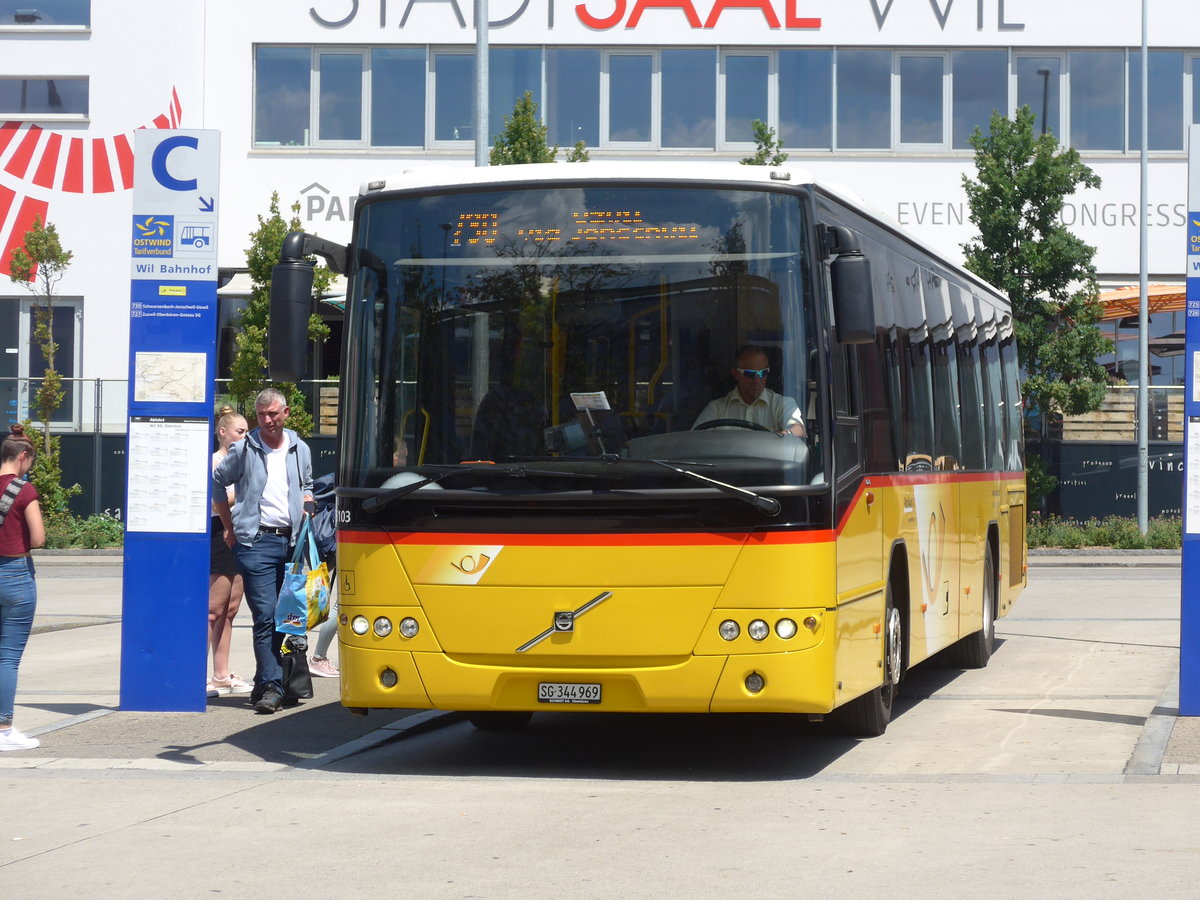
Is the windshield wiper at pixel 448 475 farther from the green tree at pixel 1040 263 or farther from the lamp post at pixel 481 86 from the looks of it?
the green tree at pixel 1040 263

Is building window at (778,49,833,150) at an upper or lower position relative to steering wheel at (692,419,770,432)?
upper

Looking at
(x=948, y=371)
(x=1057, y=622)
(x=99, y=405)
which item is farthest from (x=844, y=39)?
(x=948, y=371)

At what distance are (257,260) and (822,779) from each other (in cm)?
2298

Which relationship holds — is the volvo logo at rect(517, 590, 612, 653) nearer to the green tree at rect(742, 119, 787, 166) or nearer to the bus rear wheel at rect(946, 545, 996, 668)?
the bus rear wheel at rect(946, 545, 996, 668)

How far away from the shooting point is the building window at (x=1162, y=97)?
116 ft

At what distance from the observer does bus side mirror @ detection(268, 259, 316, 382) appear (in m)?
8.80

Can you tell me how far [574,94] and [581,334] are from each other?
27.4 meters

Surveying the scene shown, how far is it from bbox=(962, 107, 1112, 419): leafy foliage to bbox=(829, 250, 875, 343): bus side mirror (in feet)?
72.3

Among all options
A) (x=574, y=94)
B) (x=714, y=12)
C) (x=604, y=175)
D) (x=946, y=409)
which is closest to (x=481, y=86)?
(x=946, y=409)

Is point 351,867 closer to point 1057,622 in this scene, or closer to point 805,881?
point 805,881

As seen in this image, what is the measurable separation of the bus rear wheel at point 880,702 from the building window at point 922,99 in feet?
86.7

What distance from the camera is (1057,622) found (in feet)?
59.4

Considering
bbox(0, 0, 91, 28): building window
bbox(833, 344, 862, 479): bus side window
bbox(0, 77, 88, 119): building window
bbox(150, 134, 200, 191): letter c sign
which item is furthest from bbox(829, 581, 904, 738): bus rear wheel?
bbox(0, 0, 91, 28): building window

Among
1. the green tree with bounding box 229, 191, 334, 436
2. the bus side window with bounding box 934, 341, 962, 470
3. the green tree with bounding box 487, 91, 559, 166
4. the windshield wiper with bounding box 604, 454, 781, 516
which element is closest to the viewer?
the windshield wiper with bounding box 604, 454, 781, 516
